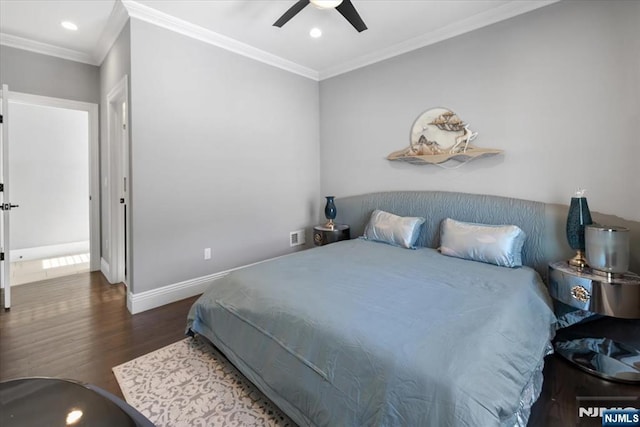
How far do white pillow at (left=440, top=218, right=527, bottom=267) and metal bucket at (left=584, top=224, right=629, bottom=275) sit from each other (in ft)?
1.68

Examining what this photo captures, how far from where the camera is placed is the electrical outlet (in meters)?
4.17

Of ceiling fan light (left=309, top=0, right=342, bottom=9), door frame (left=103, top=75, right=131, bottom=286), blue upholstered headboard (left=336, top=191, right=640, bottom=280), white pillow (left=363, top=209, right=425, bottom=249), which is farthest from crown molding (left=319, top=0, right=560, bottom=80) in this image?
door frame (left=103, top=75, right=131, bottom=286)

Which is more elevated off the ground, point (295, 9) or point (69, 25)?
point (69, 25)

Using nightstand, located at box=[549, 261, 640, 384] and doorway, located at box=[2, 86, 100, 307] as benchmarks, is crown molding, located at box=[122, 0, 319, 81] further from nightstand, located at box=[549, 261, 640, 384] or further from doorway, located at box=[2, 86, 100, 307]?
nightstand, located at box=[549, 261, 640, 384]

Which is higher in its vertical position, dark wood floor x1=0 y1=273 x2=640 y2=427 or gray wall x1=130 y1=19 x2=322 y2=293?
gray wall x1=130 y1=19 x2=322 y2=293

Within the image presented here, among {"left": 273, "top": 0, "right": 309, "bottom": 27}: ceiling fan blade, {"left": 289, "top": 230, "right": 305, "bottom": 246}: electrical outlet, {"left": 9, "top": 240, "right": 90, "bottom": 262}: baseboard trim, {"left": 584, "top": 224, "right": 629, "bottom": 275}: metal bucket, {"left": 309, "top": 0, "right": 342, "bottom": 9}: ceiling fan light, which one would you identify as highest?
{"left": 273, "top": 0, "right": 309, "bottom": 27}: ceiling fan blade

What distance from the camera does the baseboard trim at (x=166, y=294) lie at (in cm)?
275

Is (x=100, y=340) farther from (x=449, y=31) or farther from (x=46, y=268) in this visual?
(x=449, y=31)

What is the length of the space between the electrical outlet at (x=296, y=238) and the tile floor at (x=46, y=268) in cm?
282

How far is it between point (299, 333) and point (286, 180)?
280 cm

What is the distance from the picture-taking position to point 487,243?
95.0 inches

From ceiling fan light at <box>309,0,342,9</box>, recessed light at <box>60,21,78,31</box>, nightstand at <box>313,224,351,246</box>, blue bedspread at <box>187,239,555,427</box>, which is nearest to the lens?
blue bedspread at <box>187,239,555,427</box>

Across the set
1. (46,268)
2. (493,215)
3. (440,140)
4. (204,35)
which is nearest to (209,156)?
(204,35)

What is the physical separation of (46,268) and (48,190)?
1572mm
